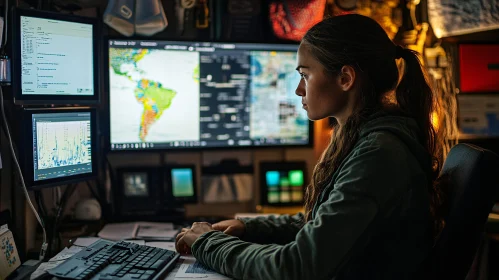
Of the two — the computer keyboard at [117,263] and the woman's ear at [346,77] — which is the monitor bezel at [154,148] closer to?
the computer keyboard at [117,263]

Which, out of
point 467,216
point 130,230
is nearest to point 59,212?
point 130,230

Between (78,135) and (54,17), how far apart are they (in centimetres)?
36

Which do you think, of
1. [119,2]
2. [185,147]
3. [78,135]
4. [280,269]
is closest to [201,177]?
[185,147]

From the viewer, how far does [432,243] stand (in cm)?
114

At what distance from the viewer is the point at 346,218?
0.99 m

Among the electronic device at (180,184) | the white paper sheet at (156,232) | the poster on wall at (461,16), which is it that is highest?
the poster on wall at (461,16)

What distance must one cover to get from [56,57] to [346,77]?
863mm

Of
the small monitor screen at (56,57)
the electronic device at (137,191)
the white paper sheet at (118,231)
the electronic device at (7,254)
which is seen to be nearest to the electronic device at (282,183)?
the electronic device at (137,191)

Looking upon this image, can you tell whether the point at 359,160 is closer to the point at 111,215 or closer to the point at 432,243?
the point at 432,243

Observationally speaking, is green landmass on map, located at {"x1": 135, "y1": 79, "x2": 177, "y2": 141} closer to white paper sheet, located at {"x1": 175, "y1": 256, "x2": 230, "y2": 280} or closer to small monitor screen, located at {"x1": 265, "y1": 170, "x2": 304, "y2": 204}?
small monitor screen, located at {"x1": 265, "y1": 170, "x2": 304, "y2": 204}

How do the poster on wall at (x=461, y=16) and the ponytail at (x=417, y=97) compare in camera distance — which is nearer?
the ponytail at (x=417, y=97)

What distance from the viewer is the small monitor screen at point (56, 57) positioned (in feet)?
4.70

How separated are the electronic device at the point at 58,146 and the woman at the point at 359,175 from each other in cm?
44

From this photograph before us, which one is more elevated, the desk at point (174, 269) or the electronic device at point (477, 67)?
the electronic device at point (477, 67)
